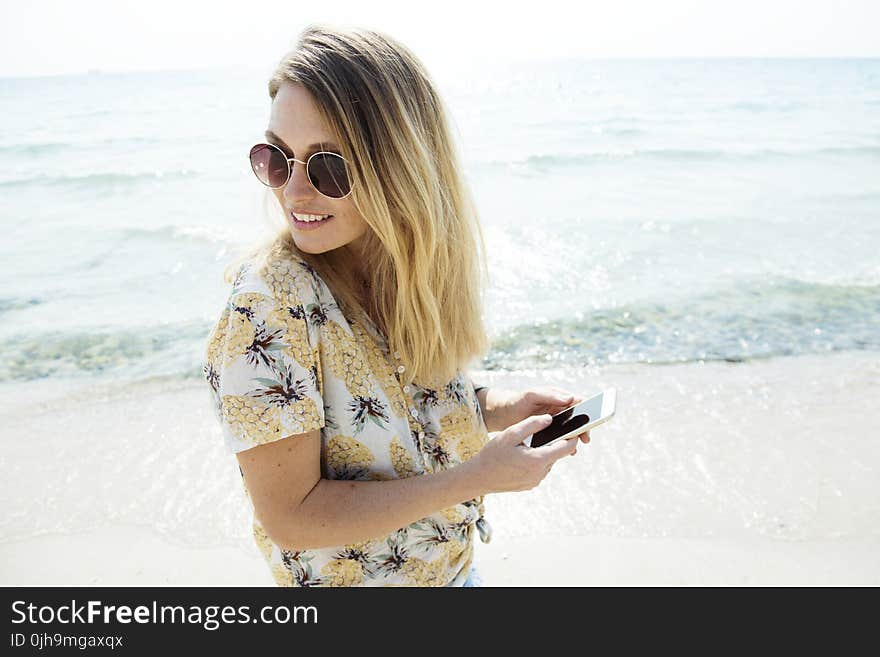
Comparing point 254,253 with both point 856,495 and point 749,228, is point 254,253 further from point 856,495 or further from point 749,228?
point 749,228

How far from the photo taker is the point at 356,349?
1.76 metres

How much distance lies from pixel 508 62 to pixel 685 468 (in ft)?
253

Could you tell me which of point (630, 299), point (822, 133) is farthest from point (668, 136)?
point (630, 299)

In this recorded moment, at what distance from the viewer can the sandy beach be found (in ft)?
13.2

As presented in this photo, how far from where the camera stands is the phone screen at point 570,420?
6.36 ft

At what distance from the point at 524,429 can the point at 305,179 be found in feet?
2.65

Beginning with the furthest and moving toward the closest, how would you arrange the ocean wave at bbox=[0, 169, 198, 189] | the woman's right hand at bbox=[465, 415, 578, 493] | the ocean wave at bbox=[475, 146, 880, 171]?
the ocean wave at bbox=[475, 146, 880, 171] < the ocean wave at bbox=[0, 169, 198, 189] < the woman's right hand at bbox=[465, 415, 578, 493]

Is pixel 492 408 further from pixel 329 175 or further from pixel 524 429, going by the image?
pixel 329 175

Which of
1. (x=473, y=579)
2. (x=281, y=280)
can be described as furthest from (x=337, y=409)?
(x=473, y=579)

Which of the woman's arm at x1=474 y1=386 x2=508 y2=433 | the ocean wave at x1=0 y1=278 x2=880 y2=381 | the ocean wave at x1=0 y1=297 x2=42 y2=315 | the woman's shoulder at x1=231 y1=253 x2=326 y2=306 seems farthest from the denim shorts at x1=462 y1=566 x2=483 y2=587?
the ocean wave at x1=0 y1=297 x2=42 y2=315

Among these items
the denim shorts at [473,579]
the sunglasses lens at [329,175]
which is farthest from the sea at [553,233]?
the denim shorts at [473,579]

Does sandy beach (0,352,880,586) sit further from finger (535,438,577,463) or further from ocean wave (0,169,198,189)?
ocean wave (0,169,198,189)

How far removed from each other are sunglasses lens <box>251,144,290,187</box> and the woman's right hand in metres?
0.84

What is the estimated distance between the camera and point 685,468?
489 cm
